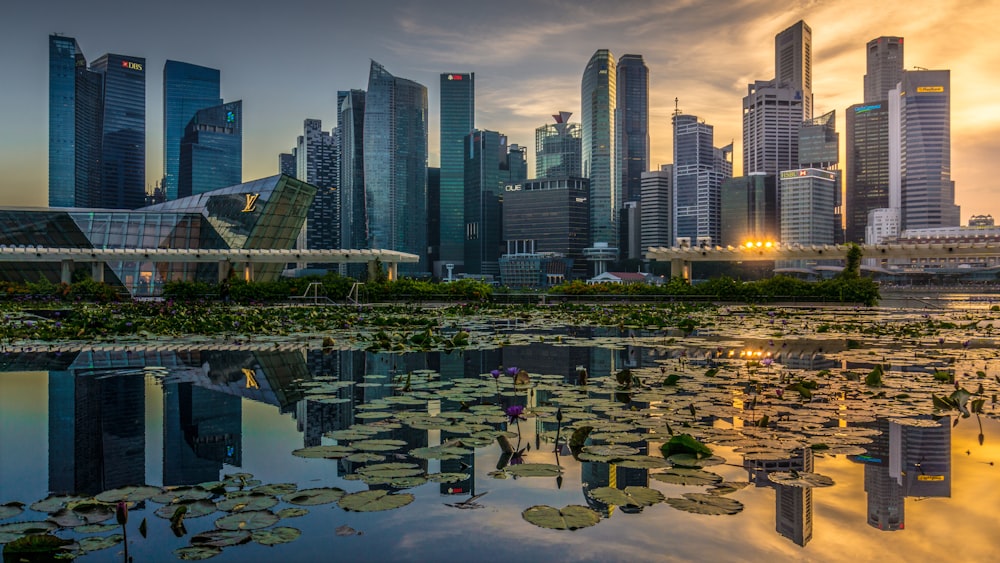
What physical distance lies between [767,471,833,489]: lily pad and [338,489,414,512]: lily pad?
2.35 m

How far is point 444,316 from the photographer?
72.1ft

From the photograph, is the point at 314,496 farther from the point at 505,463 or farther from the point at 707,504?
the point at 707,504

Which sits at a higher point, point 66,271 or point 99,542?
point 66,271

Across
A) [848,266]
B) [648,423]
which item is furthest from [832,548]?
[848,266]

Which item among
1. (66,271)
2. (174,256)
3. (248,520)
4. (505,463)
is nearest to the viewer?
(248,520)

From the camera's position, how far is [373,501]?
3.90 metres

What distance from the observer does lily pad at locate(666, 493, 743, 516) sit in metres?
3.78

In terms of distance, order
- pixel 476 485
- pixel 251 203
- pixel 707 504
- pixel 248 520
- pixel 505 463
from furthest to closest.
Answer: pixel 251 203, pixel 505 463, pixel 476 485, pixel 707 504, pixel 248 520

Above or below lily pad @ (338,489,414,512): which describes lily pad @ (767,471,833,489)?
below

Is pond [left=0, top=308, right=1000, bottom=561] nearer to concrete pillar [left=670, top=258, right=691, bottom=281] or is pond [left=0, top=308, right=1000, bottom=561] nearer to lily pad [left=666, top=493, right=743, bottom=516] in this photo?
lily pad [left=666, top=493, right=743, bottom=516]

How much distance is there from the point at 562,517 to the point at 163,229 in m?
57.8

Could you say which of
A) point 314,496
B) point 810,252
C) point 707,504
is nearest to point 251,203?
point 810,252

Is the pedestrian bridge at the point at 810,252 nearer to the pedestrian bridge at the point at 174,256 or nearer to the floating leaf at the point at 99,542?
the pedestrian bridge at the point at 174,256

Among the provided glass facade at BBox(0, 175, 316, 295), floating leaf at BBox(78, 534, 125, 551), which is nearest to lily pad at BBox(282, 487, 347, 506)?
floating leaf at BBox(78, 534, 125, 551)
